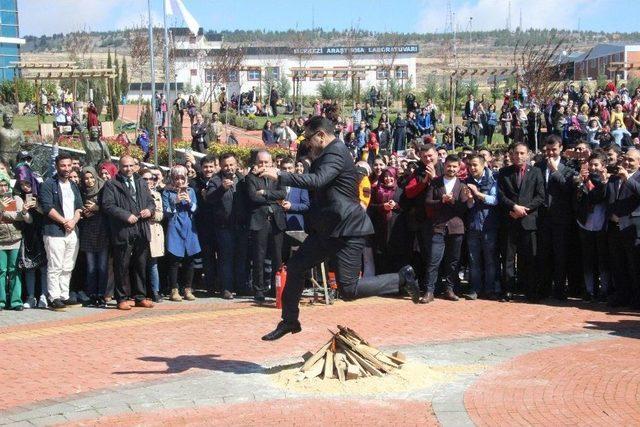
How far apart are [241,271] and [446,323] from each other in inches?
137

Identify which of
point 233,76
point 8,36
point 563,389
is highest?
point 8,36

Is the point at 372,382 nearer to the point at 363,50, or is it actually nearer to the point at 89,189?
the point at 89,189

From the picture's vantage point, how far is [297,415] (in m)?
7.56

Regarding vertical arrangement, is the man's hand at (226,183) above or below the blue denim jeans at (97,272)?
above

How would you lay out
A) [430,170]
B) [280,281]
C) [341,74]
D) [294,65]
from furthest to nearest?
[294,65], [341,74], [430,170], [280,281]

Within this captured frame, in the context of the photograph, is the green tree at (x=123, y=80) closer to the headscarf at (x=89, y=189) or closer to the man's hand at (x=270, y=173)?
the headscarf at (x=89, y=189)

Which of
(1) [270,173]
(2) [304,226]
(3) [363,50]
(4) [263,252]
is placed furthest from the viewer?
(3) [363,50]

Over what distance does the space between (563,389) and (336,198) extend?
2.55 metres

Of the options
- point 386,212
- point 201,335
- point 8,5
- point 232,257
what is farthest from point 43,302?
point 8,5

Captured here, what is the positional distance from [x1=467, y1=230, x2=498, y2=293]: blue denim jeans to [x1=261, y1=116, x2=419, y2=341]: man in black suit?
4.79 metres

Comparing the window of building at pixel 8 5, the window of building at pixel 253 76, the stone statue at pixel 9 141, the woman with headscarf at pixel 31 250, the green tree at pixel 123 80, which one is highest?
the window of building at pixel 8 5

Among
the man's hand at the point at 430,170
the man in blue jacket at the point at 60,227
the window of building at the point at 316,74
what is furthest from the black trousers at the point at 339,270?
the window of building at the point at 316,74

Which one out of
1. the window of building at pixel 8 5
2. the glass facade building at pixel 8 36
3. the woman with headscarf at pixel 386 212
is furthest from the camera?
the glass facade building at pixel 8 36

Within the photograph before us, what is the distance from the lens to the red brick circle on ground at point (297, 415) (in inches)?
290
